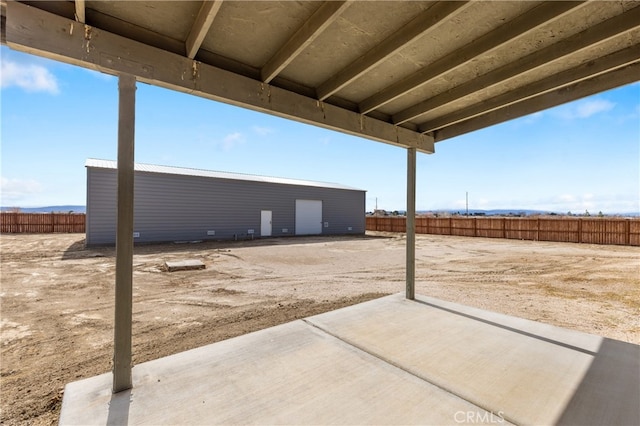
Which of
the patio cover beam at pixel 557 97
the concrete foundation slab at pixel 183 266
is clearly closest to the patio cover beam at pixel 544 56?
the patio cover beam at pixel 557 97

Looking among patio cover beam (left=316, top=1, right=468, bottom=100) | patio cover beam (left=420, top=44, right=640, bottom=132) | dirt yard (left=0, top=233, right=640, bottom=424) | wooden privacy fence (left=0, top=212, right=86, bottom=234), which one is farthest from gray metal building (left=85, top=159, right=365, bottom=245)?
patio cover beam (left=420, top=44, right=640, bottom=132)

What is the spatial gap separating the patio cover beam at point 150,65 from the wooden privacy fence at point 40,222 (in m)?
23.8

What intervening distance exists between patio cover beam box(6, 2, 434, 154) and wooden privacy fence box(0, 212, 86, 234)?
2380cm

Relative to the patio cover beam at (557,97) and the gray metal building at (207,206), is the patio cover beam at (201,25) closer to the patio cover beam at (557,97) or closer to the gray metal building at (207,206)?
the patio cover beam at (557,97)

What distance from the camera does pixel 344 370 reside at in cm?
247

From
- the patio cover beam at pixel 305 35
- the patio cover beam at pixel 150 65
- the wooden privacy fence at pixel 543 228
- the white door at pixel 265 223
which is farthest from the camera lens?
the white door at pixel 265 223

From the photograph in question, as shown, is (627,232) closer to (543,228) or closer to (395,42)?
(543,228)

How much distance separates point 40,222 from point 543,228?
32.5 metres

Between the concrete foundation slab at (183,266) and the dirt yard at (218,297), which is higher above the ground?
the concrete foundation slab at (183,266)

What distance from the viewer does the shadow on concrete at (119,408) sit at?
1.85 metres

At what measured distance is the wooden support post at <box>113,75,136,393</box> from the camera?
2170mm

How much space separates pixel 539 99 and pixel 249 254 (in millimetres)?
10293

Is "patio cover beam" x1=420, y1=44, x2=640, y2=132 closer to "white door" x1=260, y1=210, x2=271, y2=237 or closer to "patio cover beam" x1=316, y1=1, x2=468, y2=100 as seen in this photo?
"patio cover beam" x1=316, y1=1, x2=468, y2=100

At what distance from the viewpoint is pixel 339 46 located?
8.25ft
